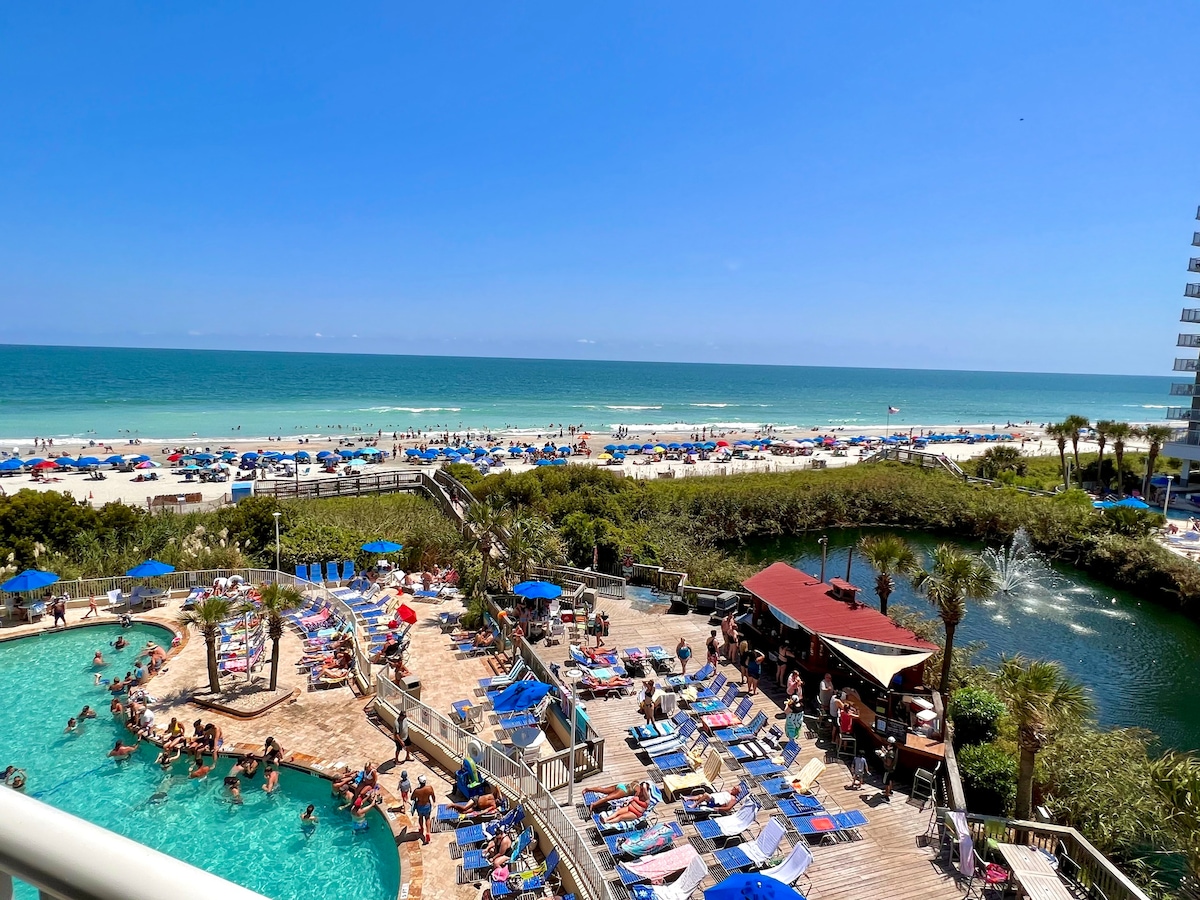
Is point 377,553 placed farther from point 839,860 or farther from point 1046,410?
point 1046,410

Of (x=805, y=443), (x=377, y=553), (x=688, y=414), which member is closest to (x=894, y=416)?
(x=688, y=414)

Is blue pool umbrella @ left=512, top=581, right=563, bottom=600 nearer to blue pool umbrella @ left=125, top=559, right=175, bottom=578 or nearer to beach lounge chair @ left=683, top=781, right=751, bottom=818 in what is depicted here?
beach lounge chair @ left=683, top=781, right=751, bottom=818

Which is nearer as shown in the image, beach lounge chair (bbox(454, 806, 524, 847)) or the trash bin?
beach lounge chair (bbox(454, 806, 524, 847))

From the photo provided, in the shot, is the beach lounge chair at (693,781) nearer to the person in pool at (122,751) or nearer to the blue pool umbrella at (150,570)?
the person in pool at (122,751)

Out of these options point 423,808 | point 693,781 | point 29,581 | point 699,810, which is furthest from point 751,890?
point 29,581

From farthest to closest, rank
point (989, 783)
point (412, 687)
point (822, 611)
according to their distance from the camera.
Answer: point (412, 687)
point (822, 611)
point (989, 783)

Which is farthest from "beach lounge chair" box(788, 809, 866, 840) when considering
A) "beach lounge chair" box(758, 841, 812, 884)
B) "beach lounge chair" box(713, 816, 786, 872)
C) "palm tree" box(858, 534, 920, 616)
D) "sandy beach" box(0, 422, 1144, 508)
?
"sandy beach" box(0, 422, 1144, 508)

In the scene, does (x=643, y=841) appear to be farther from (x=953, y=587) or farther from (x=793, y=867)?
(x=953, y=587)
